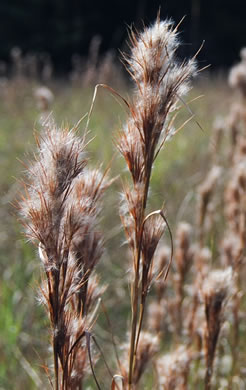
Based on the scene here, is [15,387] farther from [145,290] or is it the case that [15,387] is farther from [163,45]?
[163,45]

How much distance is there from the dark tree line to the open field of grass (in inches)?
336

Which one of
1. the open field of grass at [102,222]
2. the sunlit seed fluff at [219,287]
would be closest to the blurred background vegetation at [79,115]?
the open field of grass at [102,222]

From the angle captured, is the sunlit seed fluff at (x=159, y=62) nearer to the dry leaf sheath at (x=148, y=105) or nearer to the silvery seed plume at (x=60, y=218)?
the dry leaf sheath at (x=148, y=105)

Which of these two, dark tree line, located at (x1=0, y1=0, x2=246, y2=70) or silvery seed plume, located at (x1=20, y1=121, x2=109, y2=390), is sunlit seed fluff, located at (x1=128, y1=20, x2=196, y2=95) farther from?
dark tree line, located at (x1=0, y1=0, x2=246, y2=70)

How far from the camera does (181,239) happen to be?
5.10 feet

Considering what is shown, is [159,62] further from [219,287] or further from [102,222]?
[102,222]

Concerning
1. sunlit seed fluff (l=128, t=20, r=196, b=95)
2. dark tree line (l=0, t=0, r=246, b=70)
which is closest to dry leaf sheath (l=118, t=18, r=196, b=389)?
sunlit seed fluff (l=128, t=20, r=196, b=95)

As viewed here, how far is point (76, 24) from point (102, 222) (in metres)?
13.1

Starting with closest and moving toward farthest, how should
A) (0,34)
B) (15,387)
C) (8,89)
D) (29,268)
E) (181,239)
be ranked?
(181,239) < (15,387) < (29,268) < (8,89) < (0,34)

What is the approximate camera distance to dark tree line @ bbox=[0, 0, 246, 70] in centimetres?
1591

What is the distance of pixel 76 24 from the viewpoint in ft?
50.5

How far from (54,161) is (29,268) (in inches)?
85.1

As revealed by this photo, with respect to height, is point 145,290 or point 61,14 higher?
point 61,14

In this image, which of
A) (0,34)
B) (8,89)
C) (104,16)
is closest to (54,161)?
(8,89)
